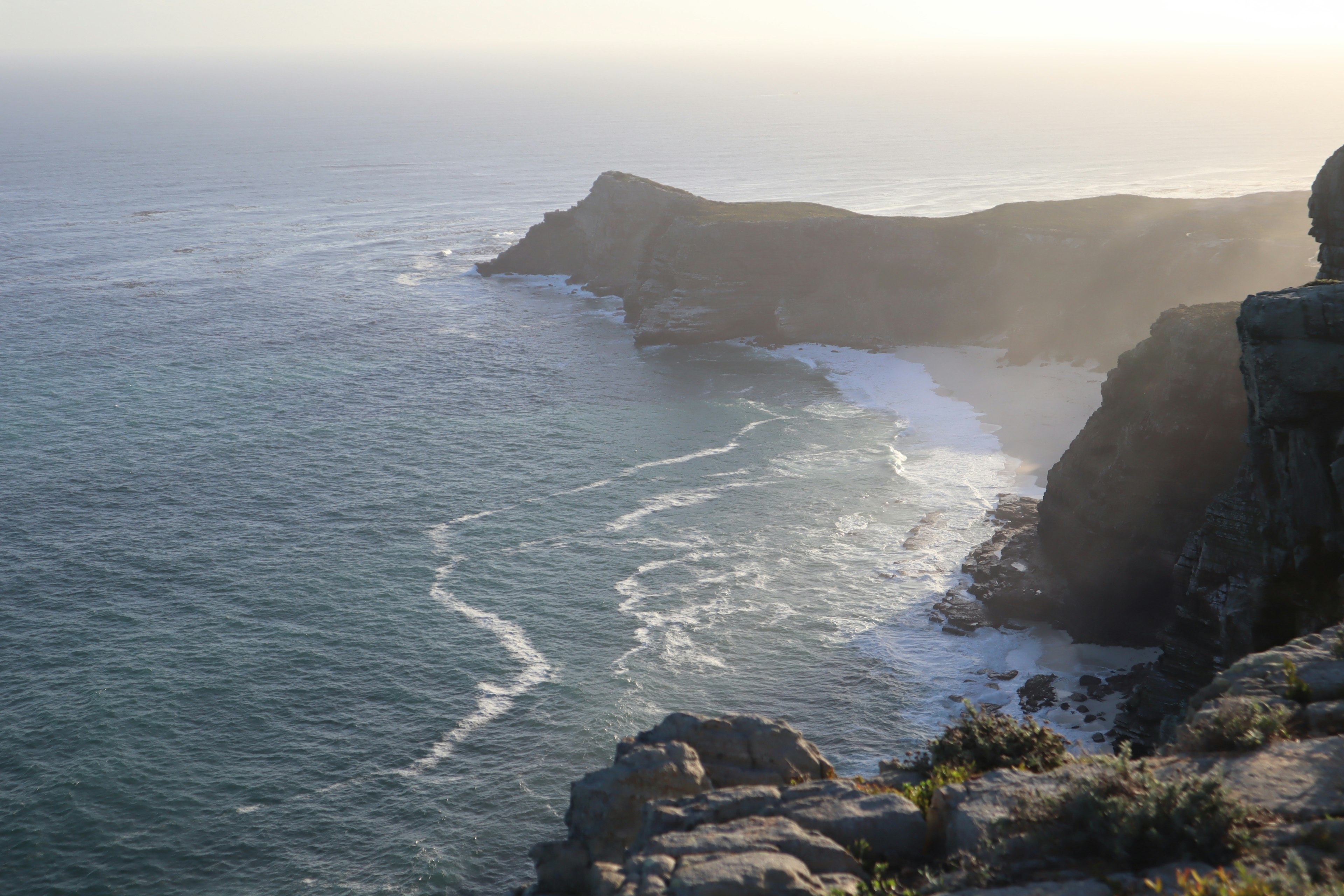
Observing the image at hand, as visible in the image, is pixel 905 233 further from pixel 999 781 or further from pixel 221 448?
pixel 999 781

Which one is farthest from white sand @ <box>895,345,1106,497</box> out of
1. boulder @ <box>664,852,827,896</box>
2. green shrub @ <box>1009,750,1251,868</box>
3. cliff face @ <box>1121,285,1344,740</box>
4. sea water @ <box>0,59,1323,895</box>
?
boulder @ <box>664,852,827,896</box>

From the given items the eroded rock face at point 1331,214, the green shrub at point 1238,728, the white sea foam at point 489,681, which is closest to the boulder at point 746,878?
the green shrub at point 1238,728

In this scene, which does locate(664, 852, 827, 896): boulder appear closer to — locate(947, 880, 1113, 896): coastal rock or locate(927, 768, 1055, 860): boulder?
locate(947, 880, 1113, 896): coastal rock

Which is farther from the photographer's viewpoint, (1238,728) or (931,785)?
(931,785)

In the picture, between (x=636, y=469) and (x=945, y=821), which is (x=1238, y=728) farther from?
(x=636, y=469)

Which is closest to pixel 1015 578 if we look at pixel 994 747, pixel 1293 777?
pixel 994 747
